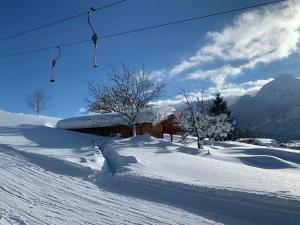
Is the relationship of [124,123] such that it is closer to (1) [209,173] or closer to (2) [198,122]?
(2) [198,122]

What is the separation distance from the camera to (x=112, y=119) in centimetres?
3666

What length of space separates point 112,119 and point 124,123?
2.20 m

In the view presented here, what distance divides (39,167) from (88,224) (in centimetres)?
760

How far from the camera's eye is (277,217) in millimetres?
8742

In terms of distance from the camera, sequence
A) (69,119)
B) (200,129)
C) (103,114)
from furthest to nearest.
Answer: (69,119) → (103,114) → (200,129)

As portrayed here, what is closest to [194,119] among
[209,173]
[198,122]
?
[198,122]

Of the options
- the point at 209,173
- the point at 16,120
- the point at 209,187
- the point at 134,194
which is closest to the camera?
the point at 209,187

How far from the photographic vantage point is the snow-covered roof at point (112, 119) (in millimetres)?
34938

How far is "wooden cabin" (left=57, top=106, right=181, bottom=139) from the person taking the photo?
3544 centimetres

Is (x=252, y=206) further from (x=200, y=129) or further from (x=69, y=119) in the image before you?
(x=69, y=119)

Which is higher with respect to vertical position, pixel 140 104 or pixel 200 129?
pixel 140 104

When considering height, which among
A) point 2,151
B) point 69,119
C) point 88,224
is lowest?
point 88,224

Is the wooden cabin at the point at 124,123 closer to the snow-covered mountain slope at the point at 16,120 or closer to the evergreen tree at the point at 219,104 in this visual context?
the snow-covered mountain slope at the point at 16,120

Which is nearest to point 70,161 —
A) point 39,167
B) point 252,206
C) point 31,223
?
point 39,167
